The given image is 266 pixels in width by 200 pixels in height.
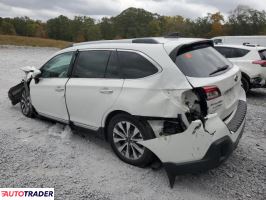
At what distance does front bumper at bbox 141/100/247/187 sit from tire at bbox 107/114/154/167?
266 mm

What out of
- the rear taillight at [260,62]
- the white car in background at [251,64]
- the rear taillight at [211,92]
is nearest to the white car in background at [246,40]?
the white car in background at [251,64]

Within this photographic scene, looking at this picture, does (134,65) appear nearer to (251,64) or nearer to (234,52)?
(251,64)

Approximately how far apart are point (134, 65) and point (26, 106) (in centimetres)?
317

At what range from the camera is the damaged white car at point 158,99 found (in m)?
3.55

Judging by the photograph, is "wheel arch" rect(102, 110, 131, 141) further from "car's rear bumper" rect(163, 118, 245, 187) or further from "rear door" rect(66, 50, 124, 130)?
"car's rear bumper" rect(163, 118, 245, 187)

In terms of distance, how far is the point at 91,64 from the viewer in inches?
184

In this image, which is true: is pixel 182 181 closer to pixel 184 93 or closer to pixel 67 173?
pixel 184 93

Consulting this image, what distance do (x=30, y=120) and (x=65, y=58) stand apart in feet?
5.71

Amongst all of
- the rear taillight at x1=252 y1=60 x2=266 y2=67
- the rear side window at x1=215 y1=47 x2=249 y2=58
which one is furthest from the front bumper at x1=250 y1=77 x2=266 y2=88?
the rear side window at x1=215 y1=47 x2=249 y2=58

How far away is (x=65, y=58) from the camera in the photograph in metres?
5.21

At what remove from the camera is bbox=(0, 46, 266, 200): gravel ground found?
3654 millimetres

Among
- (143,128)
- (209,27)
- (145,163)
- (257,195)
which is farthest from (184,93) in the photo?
(209,27)

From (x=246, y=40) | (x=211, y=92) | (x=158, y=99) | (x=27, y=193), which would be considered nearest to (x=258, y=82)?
(x=211, y=92)

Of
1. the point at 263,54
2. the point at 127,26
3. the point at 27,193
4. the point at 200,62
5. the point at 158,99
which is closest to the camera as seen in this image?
the point at 27,193
